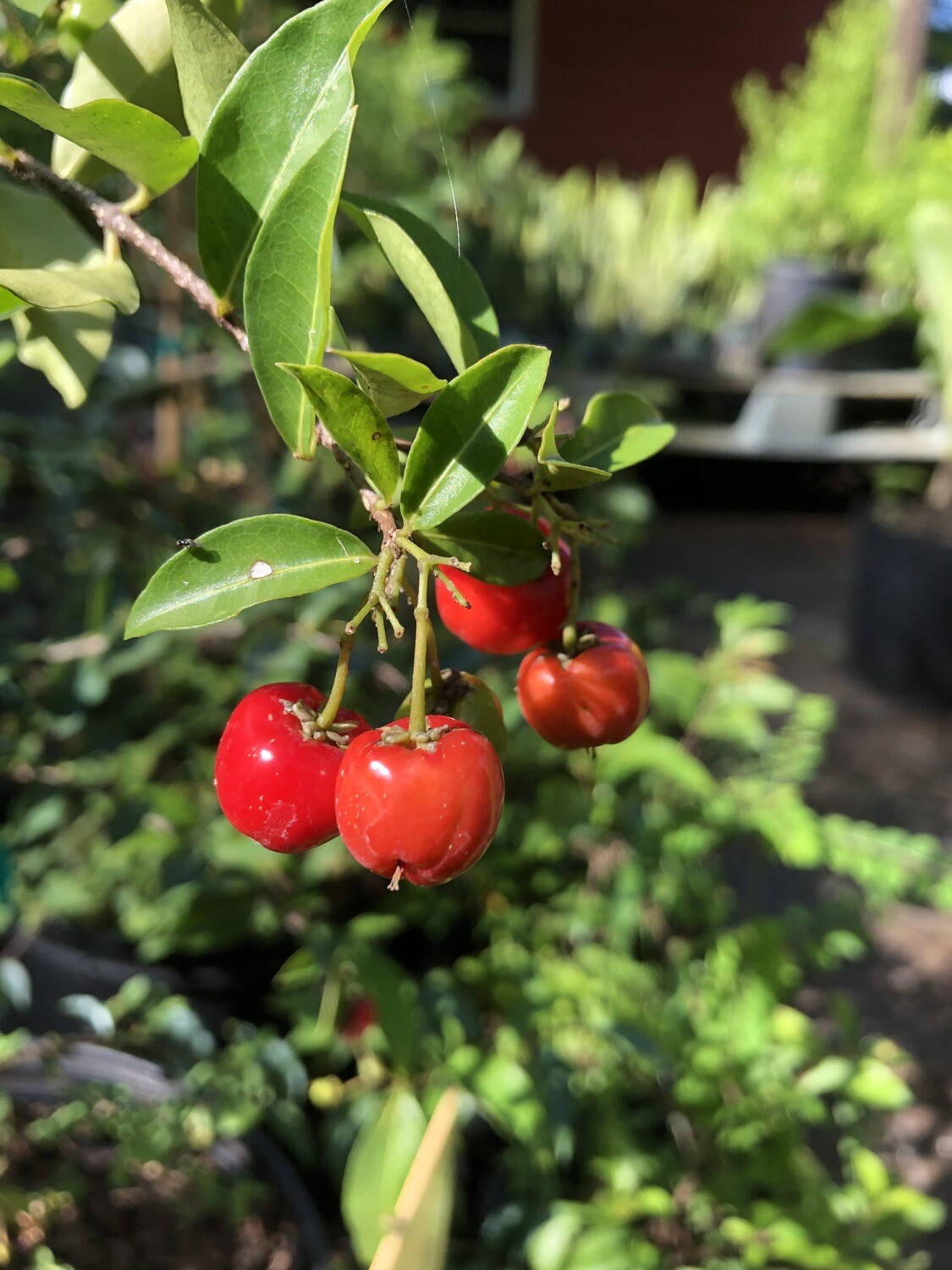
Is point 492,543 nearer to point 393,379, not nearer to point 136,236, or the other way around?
point 393,379

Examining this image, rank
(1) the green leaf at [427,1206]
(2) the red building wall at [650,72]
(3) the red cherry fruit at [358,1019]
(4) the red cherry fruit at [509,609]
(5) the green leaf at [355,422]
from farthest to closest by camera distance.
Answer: (2) the red building wall at [650,72], (3) the red cherry fruit at [358,1019], (1) the green leaf at [427,1206], (4) the red cherry fruit at [509,609], (5) the green leaf at [355,422]

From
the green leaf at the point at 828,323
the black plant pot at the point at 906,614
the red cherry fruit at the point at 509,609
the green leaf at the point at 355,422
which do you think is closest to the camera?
the green leaf at the point at 355,422

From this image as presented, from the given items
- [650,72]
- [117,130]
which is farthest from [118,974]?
[650,72]

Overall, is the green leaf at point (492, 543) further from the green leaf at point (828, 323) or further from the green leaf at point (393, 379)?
the green leaf at point (828, 323)

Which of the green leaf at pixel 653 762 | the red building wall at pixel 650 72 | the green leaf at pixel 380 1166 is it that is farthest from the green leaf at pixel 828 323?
the red building wall at pixel 650 72

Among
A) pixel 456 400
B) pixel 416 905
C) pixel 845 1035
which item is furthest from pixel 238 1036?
pixel 456 400

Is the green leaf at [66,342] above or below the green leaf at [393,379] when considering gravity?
below

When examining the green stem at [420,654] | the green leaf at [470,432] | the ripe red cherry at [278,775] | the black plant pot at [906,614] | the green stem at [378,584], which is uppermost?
the green leaf at [470,432]

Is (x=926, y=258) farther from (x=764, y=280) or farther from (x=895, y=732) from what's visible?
(x=764, y=280)
